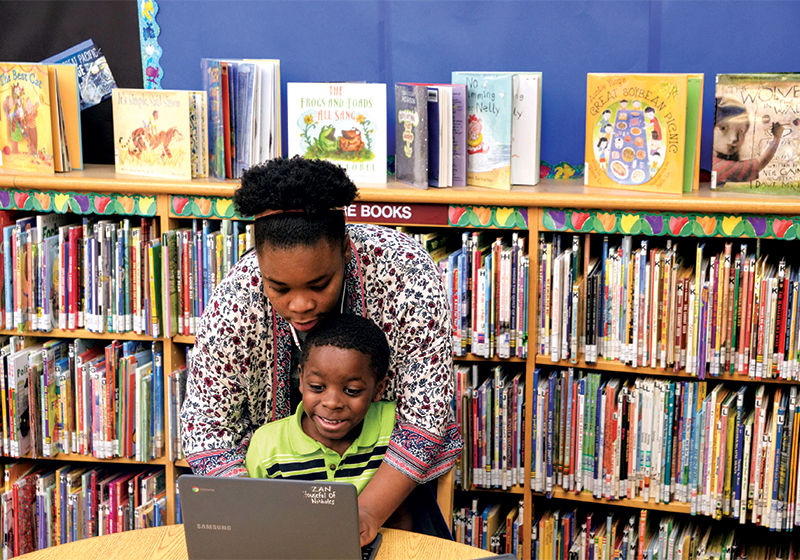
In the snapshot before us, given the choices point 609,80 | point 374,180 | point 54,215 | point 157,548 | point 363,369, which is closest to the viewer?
point 157,548

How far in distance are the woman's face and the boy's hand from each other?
349 millimetres

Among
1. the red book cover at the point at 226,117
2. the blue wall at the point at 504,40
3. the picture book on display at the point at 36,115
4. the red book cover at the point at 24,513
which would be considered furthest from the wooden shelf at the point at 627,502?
the picture book on display at the point at 36,115

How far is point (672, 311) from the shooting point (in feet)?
7.20

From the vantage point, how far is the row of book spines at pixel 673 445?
7.18 feet

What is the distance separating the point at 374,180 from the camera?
2402mm

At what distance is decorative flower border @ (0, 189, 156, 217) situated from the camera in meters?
2.44

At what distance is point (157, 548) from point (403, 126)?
1.31m

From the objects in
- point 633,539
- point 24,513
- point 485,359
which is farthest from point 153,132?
point 633,539

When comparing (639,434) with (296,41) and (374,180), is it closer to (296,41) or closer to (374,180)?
(374,180)

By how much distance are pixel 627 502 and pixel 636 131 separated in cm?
101

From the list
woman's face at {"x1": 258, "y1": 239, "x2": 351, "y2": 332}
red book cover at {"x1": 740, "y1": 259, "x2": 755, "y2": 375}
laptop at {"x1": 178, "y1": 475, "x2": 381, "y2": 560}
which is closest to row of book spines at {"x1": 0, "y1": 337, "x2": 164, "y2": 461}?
woman's face at {"x1": 258, "y1": 239, "x2": 351, "y2": 332}

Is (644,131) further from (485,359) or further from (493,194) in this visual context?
(485,359)

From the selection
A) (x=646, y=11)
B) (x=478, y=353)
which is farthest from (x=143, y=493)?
(x=646, y=11)

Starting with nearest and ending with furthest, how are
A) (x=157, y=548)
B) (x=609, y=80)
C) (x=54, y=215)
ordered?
(x=157, y=548) < (x=609, y=80) < (x=54, y=215)
